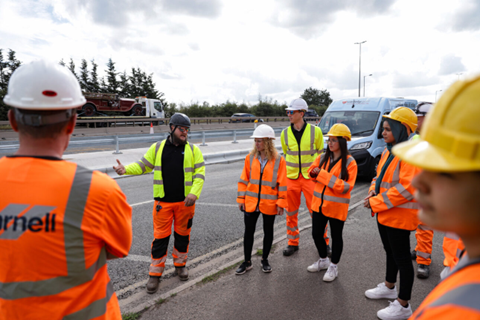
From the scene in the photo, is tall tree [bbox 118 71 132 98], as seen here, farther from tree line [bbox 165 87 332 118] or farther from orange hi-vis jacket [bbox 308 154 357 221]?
orange hi-vis jacket [bbox 308 154 357 221]

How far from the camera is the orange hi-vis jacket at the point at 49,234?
130cm

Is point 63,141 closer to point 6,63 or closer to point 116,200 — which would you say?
point 116,200

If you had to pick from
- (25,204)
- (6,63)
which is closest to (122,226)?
(25,204)

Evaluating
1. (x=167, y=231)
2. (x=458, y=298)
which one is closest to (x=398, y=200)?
(x=458, y=298)

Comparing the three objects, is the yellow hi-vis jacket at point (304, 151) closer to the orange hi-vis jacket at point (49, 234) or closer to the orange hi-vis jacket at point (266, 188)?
the orange hi-vis jacket at point (266, 188)

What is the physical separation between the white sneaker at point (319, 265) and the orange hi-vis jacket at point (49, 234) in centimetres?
318

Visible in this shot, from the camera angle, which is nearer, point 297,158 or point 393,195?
point 393,195

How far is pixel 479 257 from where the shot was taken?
2.50 ft

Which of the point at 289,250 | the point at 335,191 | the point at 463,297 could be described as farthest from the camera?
the point at 289,250

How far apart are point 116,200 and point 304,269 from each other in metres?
3.30

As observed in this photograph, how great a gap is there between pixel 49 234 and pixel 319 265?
11.5ft

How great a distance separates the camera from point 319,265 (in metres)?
4.09

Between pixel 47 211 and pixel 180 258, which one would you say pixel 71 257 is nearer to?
pixel 47 211

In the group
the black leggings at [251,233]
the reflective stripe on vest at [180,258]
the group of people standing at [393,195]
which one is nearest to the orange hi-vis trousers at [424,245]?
the group of people standing at [393,195]
